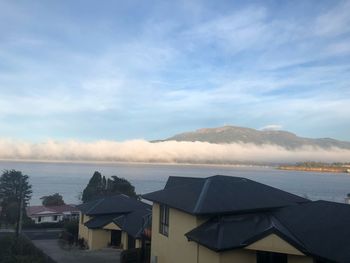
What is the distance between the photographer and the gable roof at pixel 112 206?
115ft

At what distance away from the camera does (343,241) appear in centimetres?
1443

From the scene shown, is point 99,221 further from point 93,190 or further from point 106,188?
point 106,188

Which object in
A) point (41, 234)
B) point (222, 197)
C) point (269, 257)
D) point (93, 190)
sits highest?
point (222, 197)

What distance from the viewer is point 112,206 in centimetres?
3609

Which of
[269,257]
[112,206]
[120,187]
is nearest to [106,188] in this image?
[120,187]

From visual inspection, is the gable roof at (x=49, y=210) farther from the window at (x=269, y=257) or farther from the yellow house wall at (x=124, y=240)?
the window at (x=269, y=257)

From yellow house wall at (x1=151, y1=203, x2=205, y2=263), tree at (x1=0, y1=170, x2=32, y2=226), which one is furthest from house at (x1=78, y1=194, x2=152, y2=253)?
tree at (x1=0, y1=170, x2=32, y2=226)

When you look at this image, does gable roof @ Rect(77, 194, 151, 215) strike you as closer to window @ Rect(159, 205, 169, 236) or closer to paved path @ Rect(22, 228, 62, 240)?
paved path @ Rect(22, 228, 62, 240)

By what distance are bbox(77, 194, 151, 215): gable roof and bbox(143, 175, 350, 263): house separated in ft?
44.3

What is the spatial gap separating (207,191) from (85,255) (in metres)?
15.4

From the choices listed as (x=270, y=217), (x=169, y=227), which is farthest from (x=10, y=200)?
(x=270, y=217)

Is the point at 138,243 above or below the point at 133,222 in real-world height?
below

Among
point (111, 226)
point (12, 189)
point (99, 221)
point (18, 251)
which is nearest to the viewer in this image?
point (18, 251)

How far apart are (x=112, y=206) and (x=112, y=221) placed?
281cm
